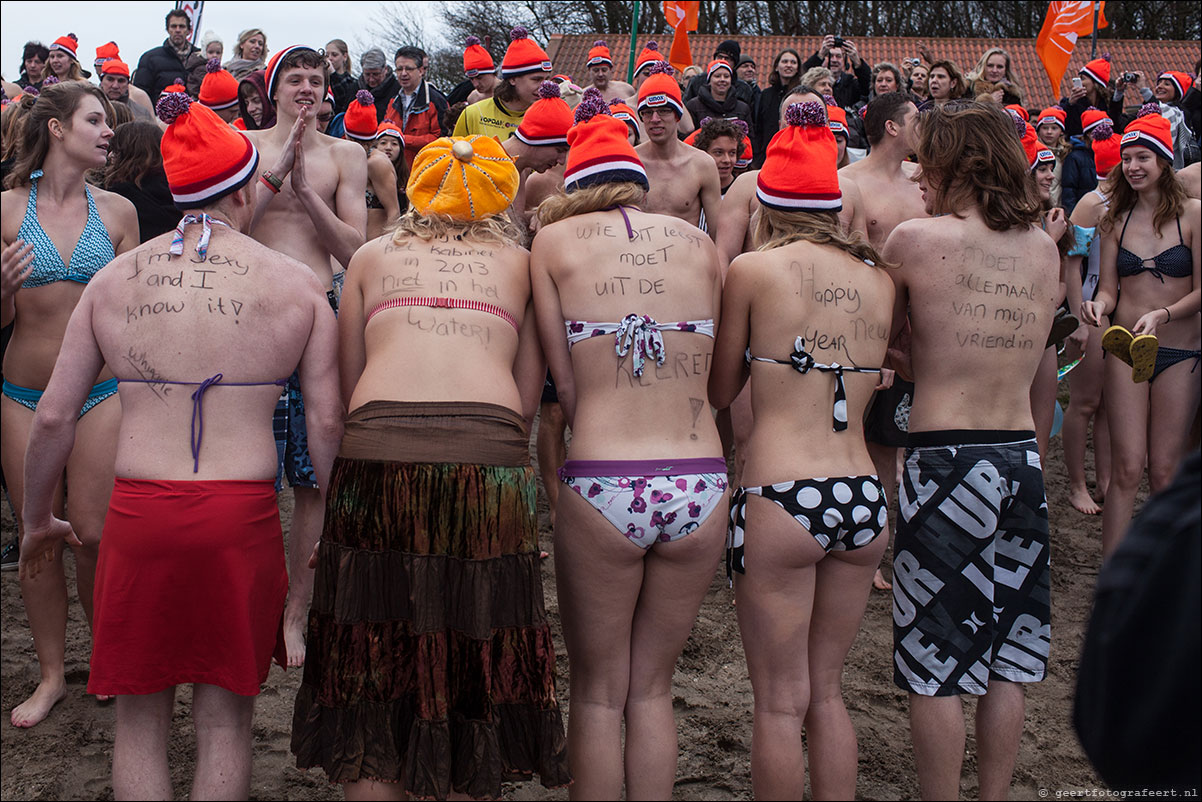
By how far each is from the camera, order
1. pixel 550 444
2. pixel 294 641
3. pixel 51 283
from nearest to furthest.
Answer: pixel 51 283, pixel 294 641, pixel 550 444

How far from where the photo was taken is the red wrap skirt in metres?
2.85

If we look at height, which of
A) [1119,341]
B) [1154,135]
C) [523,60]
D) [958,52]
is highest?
[958,52]

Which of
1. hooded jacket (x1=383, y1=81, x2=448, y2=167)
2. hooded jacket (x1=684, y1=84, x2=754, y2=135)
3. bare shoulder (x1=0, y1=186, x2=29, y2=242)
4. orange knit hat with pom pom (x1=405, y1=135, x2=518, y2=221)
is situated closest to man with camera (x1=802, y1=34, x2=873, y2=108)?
hooded jacket (x1=684, y1=84, x2=754, y2=135)

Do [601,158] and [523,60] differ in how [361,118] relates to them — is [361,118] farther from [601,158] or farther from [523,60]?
[601,158]

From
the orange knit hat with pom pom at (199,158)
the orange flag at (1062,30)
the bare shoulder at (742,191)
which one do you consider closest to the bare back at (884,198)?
the bare shoulder at (742,191)

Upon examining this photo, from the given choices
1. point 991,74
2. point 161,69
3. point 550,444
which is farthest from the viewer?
point 161,69

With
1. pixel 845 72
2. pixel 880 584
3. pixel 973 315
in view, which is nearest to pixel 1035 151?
pixel 880 584

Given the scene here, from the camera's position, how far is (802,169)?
3.28 m

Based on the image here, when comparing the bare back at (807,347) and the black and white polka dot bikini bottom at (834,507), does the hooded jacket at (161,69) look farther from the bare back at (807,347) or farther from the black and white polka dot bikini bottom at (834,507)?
the black and white polka dot bikini bottom at (834,507)

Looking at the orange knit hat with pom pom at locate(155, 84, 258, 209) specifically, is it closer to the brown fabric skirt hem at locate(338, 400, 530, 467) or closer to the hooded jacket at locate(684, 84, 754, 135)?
the brown fabric skirt hem at locate(338, 400, 530, 467)

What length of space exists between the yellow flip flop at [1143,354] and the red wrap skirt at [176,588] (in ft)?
12.6

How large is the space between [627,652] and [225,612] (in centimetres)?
118

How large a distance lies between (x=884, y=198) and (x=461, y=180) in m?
2.80

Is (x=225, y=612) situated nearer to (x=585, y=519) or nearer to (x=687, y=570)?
(x=585, y=519)
